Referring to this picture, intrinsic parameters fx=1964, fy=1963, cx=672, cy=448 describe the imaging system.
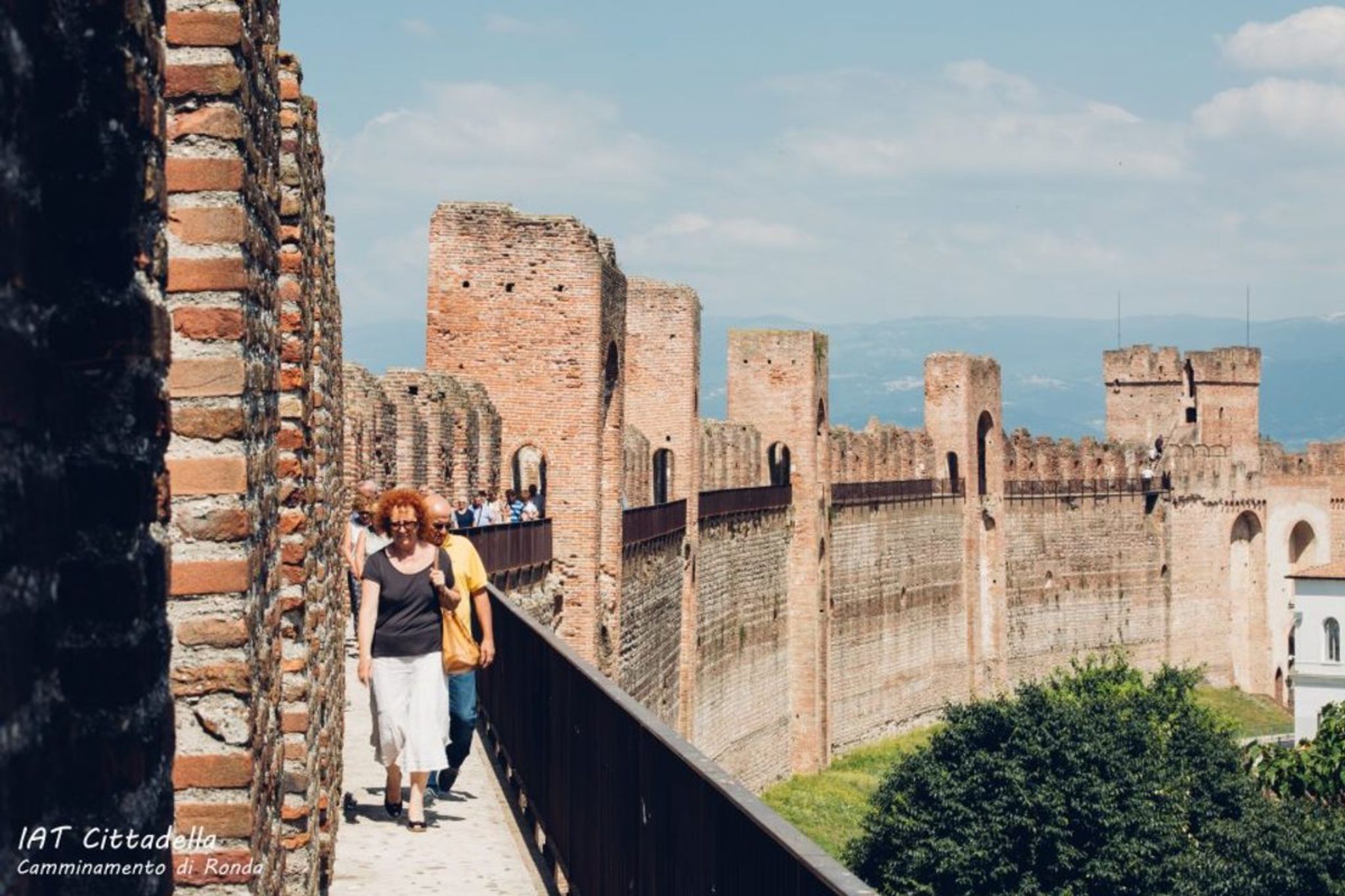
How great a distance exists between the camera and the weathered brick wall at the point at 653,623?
24.0 m

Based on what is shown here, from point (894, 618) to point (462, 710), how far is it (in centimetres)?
3263

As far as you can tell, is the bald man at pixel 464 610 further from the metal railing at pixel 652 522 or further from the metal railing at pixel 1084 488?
the metal railing at pixel 1084 488

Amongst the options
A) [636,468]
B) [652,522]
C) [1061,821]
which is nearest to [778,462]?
[1061,821]

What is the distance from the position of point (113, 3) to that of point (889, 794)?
1135 inches

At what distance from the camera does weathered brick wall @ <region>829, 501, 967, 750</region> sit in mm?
39062

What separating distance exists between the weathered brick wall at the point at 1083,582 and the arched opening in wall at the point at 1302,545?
20.1 ft

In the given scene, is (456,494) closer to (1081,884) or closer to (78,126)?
(1081,884)

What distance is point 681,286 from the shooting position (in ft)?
98.1

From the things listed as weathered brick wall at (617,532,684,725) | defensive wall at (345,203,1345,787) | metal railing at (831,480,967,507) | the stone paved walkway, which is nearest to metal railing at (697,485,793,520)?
defensive wall at (345,203,1345,787)

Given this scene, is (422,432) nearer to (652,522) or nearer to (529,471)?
(652,522)

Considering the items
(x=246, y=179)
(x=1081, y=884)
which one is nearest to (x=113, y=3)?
(x=246, y=179)

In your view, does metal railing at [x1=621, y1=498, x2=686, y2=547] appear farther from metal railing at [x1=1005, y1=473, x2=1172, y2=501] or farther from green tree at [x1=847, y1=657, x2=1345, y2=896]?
metal railing at [x1=1005, y1=473, x2=1172, y2=501]

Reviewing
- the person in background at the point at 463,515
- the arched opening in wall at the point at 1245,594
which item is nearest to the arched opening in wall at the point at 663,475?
the person in background at the point at 463,515

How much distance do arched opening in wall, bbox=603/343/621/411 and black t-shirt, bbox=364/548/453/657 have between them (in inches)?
542
